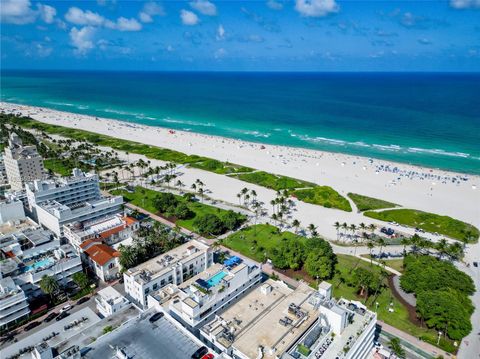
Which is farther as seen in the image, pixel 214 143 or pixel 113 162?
pixel 214 143

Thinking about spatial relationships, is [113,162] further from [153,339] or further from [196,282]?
[153,339]

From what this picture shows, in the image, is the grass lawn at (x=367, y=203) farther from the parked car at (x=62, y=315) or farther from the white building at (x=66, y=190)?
the parked car at (x=62, y=315)

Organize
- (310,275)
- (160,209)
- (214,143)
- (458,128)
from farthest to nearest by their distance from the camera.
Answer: (458,128) < (214,143) < (160,209) < (310,275)

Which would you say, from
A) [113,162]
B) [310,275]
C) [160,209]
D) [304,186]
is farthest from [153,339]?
[113,162]

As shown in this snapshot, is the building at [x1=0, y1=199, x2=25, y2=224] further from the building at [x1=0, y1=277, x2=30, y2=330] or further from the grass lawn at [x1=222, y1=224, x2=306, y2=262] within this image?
the grass lawn at [x1=222, y1=224, x2=306, y2=262]

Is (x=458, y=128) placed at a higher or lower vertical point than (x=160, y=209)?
higher

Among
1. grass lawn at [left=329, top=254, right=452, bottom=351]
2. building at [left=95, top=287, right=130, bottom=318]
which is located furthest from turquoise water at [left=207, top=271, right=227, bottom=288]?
grass lawn at [left=329, top=254, right=452, bottom=351]

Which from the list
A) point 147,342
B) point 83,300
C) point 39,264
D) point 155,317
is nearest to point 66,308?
point 83,300
